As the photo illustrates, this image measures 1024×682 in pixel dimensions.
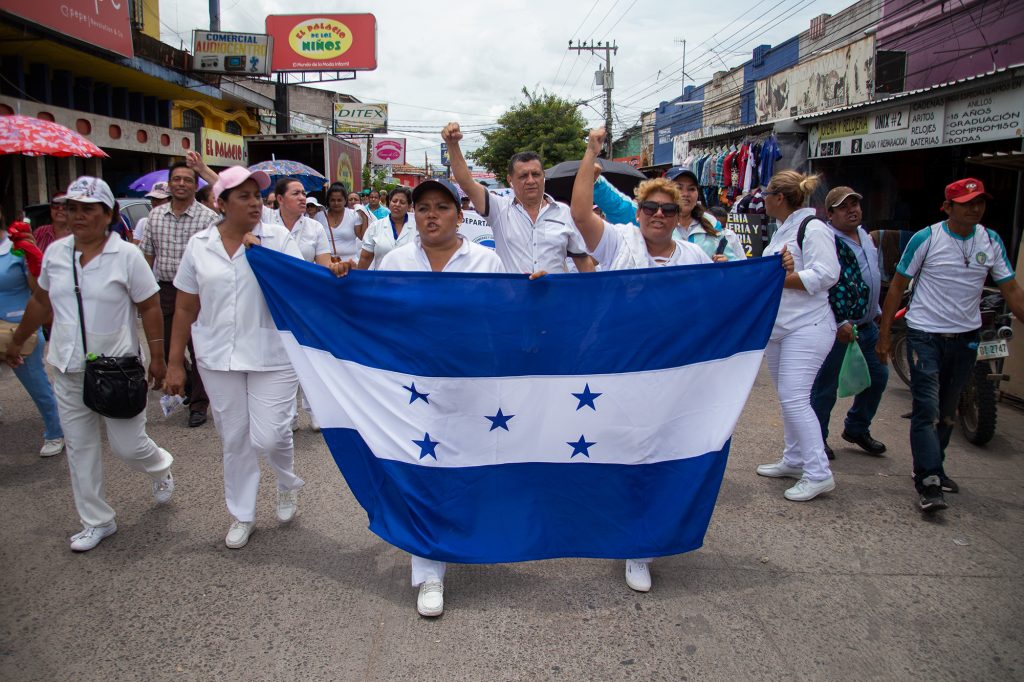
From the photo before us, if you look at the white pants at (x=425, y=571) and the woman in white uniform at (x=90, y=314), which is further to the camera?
the woman in white uniform at (x=90, y=314)

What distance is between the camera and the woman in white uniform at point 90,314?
12.9 ft

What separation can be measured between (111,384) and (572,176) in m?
6.30

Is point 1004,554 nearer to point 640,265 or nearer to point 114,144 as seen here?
point 640,265

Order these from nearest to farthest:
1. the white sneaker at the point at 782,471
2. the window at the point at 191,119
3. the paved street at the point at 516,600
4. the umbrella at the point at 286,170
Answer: the paved street at the point at 516,600 → the white sneaker at the point at 782,471 → the umbrella at the point at 286,170 → the window at the point at 191,119

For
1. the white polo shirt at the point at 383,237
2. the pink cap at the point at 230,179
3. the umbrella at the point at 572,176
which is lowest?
the white polo shirt at the point at 383,237

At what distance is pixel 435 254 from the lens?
359 centimetres

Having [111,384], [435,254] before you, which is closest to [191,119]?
[111,384]

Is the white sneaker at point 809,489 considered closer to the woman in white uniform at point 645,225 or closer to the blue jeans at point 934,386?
the blue jeans at point 934,386

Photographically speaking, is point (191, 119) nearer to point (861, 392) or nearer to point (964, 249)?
point (861, 392)

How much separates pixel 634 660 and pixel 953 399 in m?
3.12

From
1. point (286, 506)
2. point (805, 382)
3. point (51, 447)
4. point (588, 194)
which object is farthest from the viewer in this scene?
point (51, 447)

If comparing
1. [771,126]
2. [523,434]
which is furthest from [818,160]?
[523,434]

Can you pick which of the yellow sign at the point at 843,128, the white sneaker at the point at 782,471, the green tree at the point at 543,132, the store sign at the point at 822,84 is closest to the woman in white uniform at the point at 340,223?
the white sneaker at the point at 782,471

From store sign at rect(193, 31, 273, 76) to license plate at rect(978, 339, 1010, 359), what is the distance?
79.0 ft
